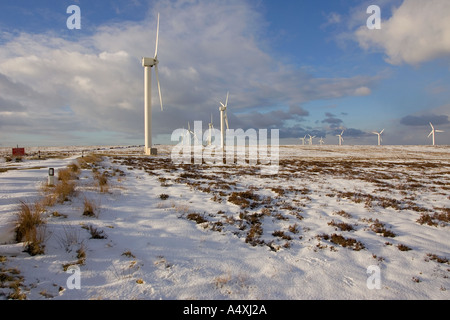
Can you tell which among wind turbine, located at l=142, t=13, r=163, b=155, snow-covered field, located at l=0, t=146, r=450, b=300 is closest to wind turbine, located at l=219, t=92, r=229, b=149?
wind turbine, located at l=142, t=13, r=163, b=155

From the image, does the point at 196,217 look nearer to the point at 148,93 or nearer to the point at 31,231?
the point at 31,231

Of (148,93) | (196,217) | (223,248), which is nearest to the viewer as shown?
(223,248)

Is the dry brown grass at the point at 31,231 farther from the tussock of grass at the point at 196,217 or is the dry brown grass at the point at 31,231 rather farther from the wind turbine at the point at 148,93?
the wind turbine at the point at 148,93

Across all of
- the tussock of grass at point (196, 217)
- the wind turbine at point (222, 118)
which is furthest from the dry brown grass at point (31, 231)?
the wind turbine at point (222, 118)

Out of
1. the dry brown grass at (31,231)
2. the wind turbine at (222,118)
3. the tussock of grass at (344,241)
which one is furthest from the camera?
the wind turbine at (222,118)

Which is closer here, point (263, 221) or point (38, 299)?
point (38, 299)

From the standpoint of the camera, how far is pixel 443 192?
15.3 metres

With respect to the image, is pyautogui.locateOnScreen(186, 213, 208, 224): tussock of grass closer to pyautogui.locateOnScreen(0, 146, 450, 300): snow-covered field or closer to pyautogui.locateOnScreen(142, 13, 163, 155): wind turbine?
pyautogui.locateOnScreen(0, 146, 450, 300): snow-covered field

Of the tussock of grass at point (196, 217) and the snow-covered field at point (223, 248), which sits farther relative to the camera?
the tussock of grass at point (196, 217)

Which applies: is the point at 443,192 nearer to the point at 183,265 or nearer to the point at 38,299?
the point at 183,265

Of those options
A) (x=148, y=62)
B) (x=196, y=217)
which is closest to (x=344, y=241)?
(x=196, y=217)

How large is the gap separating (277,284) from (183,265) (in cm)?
235

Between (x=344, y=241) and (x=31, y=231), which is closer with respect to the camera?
(x=31, y=231)
